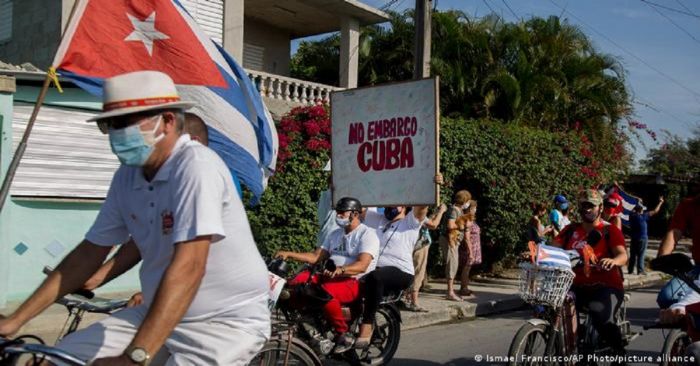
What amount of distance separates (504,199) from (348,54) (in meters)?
6.49

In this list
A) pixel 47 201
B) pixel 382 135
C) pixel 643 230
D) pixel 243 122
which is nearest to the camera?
pixel 243 122

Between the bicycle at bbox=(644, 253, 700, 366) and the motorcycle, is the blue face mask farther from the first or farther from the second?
the bicycle at bbox=(644, 253, 700, 366)

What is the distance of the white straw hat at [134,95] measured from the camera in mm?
2551

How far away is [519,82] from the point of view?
60.1 ft

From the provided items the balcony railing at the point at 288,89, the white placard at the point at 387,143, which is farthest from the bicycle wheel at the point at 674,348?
the balcony railing at the point at 288,89

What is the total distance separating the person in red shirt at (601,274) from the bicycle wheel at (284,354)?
2.73 meters

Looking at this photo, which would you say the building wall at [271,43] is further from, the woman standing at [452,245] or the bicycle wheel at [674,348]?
the bicycle wheel at [674,348]

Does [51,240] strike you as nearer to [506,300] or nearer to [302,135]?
[302,135]

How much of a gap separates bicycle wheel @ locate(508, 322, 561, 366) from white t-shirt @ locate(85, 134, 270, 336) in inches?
122

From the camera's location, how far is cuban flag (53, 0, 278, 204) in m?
5.76

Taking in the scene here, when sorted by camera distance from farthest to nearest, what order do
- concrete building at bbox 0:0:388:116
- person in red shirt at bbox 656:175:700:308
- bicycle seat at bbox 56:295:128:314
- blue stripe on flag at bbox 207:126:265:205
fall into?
concrete building at bbox 0:0:388:116, blue stripe on flag at bbox 207:126:265:205, person in red shirt at bbox 656:175:700:308, bicycle seat at bbox 56:295:128:314

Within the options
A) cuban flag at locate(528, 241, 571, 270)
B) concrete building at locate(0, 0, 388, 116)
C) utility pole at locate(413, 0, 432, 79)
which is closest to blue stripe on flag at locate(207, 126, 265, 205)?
cuban flag at locate(528, 241, 571, 270)

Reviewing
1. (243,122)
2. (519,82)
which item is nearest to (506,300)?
(243,122)

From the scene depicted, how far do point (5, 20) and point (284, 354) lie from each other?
12.9m
